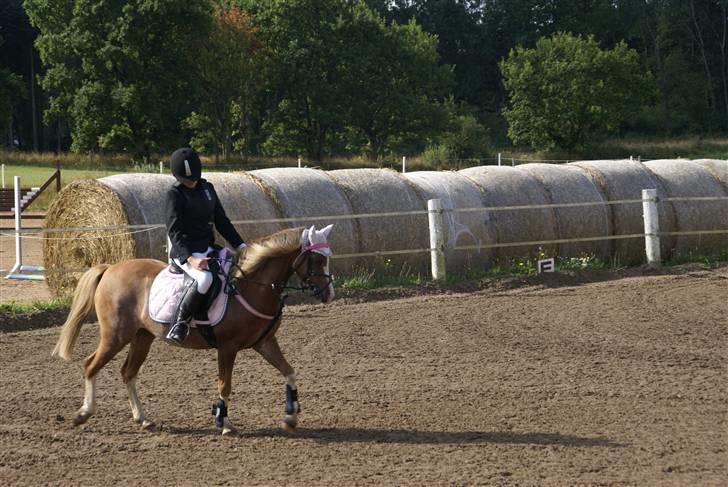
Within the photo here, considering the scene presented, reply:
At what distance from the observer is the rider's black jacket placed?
7.27 metres

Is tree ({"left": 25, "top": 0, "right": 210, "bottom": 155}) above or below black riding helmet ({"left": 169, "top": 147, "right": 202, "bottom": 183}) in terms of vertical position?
above

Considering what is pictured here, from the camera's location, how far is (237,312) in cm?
728

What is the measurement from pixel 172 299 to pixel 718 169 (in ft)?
44.9

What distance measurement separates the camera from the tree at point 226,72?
49.2m

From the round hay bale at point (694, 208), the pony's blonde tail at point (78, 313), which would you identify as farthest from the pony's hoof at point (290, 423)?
the round hay bale at point (694, 208)

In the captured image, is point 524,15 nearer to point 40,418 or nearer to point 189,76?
point 189,76

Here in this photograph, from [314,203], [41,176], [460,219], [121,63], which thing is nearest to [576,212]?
[460,219]

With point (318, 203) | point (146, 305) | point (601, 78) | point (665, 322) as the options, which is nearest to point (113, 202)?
point (318, 203)

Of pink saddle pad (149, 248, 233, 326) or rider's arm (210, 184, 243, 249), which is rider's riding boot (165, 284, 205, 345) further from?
rider's arm (210, 184, 243, 249)

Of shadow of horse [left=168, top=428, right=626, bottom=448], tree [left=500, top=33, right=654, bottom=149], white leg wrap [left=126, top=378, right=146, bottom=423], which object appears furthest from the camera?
tree [left=500, top=33, right=654, bottom=149]

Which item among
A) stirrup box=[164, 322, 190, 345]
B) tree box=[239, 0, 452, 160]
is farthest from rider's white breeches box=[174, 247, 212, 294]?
tree box=[239, 0, 452, 160]

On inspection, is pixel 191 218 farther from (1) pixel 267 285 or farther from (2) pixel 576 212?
(2) pixel 576 212

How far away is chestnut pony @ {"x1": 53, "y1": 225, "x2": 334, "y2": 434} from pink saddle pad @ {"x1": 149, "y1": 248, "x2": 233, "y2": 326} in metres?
0.06

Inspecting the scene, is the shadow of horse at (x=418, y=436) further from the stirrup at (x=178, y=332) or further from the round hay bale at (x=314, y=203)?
the round hay bale at (x=314, y=203)
